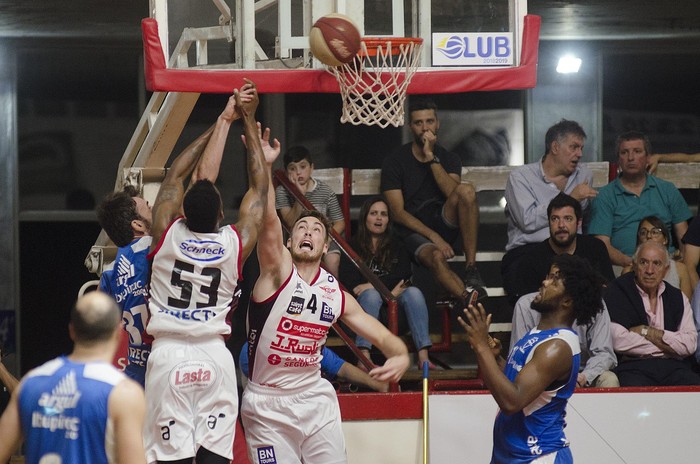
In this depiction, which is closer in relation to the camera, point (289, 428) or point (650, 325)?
point (289, 428)

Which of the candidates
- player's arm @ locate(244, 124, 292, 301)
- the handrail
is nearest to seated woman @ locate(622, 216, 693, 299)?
the handrail

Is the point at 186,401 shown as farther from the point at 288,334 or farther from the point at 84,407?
the point at 84,407

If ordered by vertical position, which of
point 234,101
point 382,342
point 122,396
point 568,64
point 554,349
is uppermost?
point 568,64

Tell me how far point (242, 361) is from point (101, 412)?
3.48m

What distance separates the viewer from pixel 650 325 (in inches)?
327

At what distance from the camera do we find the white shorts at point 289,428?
629 centimetres

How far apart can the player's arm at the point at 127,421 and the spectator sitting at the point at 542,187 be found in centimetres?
494

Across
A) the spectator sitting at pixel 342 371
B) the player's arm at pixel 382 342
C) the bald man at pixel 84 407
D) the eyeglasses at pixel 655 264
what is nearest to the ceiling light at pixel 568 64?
the eyeglasses at pixel 655 264

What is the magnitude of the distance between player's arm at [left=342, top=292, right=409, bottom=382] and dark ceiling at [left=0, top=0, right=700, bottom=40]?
6.09m

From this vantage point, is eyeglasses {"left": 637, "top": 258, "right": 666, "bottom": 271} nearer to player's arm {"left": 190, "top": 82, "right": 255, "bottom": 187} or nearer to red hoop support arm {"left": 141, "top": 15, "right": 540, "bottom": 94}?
red hoop support arm {"left": 141, "top": 15, "right": 540, "bottom": 94}

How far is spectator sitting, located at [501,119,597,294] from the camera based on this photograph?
883 centimetres

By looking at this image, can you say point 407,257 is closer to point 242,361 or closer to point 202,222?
point 242,361

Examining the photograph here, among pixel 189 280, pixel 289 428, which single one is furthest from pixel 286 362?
pixel 189 280

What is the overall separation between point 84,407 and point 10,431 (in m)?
0.30
